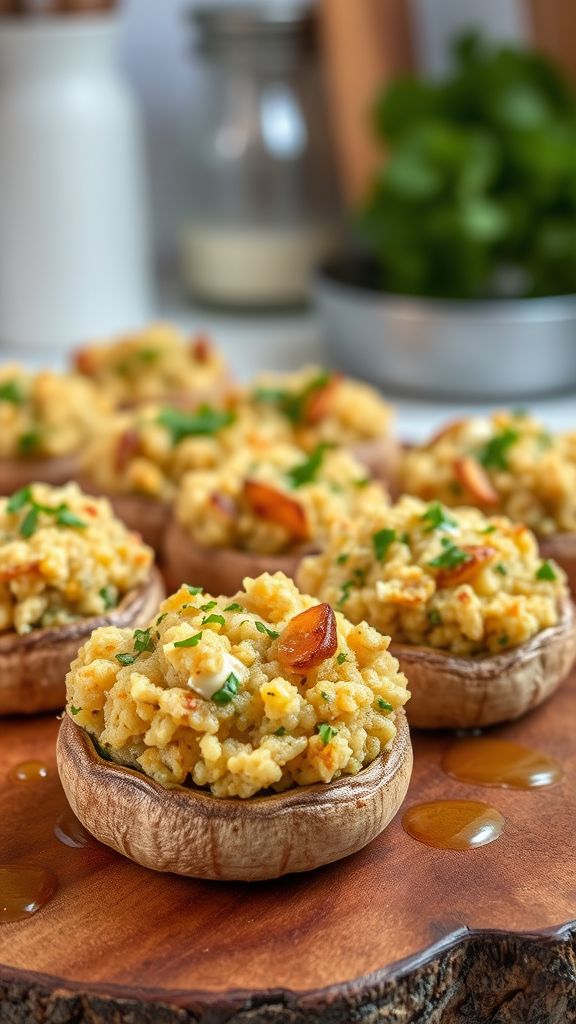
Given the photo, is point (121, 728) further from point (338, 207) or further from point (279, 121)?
point (338, 207)

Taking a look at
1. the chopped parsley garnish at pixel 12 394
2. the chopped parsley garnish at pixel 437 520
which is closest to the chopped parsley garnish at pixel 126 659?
the chopped parsley garnish at pixel 437 520

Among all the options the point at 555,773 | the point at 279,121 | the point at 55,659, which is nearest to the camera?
the point at 555,773

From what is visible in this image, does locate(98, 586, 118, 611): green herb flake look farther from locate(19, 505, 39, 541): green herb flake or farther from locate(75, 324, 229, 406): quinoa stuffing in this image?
locate(75, 324, 229, 406): quinoa stuffing

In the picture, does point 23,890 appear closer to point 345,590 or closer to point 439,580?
point 345,590

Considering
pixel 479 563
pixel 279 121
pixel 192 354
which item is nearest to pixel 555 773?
pixel 479 563

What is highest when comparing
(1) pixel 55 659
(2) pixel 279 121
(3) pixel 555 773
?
(2) pixel 279 121

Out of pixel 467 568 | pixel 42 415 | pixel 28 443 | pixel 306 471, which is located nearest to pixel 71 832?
pixel 467 568

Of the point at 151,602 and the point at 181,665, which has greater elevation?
the point at 181,665

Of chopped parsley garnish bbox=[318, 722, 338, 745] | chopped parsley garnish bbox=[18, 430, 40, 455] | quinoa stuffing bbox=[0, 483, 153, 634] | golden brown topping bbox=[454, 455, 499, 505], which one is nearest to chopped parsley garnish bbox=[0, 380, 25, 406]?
chopped parsley garnish bbox=[18, 430, 40, 455]
